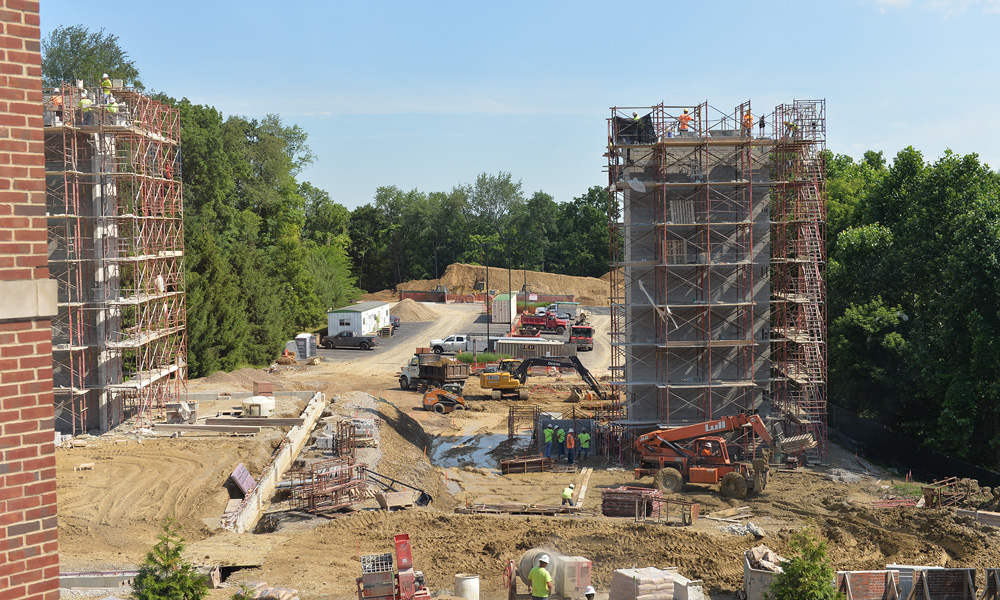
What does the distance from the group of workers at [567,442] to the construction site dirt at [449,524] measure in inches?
30.4

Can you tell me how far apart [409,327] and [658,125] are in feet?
156

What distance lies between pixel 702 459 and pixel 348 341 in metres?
39.7

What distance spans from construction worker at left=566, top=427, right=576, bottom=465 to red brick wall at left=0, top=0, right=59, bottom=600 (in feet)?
93.1

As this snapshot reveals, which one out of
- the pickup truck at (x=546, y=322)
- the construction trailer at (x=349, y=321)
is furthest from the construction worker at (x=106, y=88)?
the pickup truck at (x=546, y=322)

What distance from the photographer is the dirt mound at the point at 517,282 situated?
100125 mm

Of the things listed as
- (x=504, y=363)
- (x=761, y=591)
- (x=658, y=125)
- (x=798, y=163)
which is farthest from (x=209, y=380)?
(x=761, y=591)

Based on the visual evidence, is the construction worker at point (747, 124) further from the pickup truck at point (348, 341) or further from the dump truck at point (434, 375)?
the pickup truck at point (348, 341)

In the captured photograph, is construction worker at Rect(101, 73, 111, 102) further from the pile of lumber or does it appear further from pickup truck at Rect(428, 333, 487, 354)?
pickup truck at Rect(428, 333, 487, 354)

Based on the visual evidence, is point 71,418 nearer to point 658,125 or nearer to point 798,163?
point 658,125

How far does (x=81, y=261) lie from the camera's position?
1297 inches

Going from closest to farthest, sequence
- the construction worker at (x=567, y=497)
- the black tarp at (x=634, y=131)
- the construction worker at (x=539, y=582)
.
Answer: the construction worker at (x=539, y=582), the construction worker at (x=567, y=497), the black tarp at (x=634, y=131)

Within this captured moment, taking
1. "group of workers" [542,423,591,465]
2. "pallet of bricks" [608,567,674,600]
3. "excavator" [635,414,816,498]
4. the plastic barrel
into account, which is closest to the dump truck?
"group of workers" [542,423,591,465]

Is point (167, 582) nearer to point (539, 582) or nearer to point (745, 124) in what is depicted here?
point (539, 582)

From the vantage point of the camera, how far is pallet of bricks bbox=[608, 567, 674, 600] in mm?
17297
